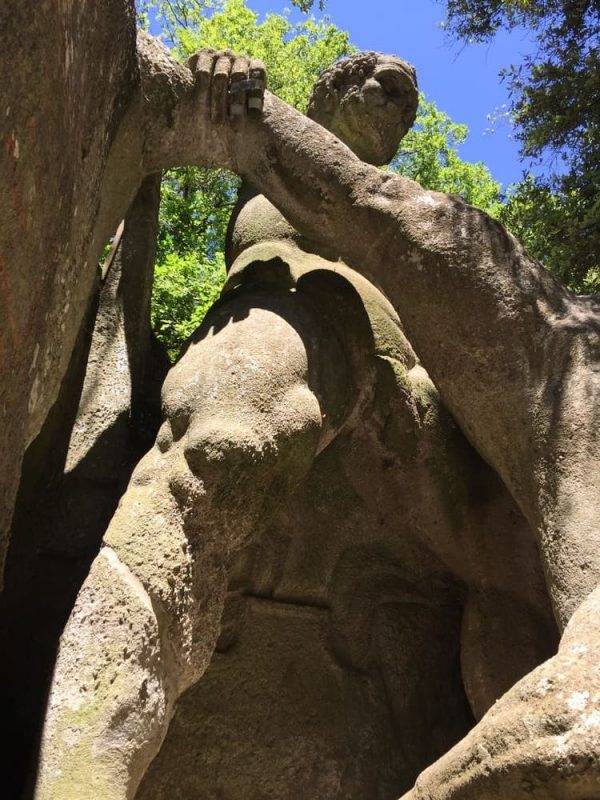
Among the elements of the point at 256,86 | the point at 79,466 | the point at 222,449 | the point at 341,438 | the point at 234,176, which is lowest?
the point at 222,449

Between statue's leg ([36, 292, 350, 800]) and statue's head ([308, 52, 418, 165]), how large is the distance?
1.29 meters

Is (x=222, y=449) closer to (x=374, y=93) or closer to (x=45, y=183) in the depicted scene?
(x=45, y=183)

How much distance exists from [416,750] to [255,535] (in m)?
0.87

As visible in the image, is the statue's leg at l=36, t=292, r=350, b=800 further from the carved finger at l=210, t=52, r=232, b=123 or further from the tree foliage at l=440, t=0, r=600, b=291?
the tree foliage at l=440, t=0, r=600, b=291

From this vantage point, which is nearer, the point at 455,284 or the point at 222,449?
the point at 222,449

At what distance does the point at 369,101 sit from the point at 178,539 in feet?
6.84

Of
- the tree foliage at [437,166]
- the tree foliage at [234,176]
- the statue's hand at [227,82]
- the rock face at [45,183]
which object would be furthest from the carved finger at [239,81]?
the tree foliage at [437,166]

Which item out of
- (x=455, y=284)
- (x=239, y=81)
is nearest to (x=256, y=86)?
(x=239, y=81)

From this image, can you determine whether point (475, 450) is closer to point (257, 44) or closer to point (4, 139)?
point (4, 139)

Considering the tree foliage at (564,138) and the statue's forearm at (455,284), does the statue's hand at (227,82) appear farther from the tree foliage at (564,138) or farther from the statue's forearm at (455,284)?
the tree foliage at (564,138)

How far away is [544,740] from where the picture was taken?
168 centimetres

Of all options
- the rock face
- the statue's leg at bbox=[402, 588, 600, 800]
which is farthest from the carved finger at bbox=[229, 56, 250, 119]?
the statue's leg at bbox=[402, 588, 600, 800]

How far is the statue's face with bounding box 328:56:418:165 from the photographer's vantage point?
3.70 meters

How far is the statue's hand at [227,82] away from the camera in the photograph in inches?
112
